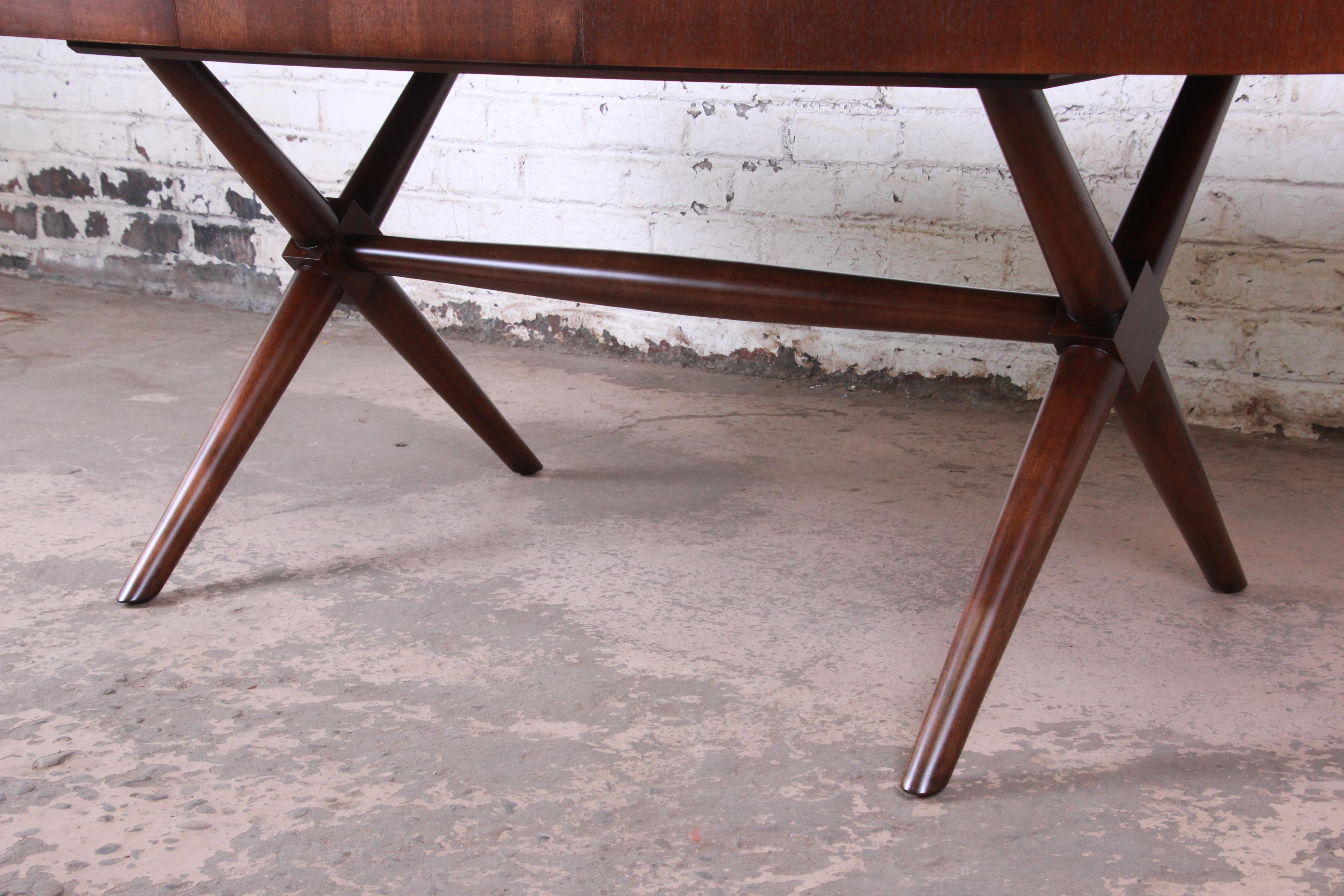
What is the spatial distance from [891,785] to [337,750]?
437 mm

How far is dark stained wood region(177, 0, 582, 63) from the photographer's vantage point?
2.30 ft

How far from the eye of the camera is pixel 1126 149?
1.84 meters

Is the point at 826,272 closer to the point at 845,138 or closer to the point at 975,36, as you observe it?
the point at 975,36

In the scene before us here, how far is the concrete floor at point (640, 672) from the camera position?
2.52 ft

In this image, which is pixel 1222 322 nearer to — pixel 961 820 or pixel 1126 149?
pixel 1126 149

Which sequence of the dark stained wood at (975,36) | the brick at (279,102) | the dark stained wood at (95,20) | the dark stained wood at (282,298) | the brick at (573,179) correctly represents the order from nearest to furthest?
the dark stained wood at (975,36) → the dark stained wood at (95,20) → the dark stained wood at (282,298) → the brick at (573,179) → the brick at (279,102)

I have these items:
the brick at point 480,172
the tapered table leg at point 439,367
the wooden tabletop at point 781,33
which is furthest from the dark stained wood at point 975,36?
the brick at point 480,172

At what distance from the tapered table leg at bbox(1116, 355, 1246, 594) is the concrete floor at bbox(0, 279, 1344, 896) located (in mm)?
50

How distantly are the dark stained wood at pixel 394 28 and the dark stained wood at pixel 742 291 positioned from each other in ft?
1.19

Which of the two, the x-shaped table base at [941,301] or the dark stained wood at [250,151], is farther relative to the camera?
the dark stained wood at [250,151]

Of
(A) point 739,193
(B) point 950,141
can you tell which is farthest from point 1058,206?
(A) point 739,193

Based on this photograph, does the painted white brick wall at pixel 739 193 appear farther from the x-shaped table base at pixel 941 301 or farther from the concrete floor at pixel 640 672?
the x-shaped table base at pixel 941 301

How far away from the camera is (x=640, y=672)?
3.37ft

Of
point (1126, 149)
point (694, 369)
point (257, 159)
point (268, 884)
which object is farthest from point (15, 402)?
point (1126, 149)
